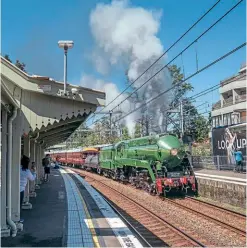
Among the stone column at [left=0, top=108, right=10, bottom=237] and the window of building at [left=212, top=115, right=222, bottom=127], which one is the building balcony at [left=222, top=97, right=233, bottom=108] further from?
the stone column at [left=0, top=108, right=10, bottom=237]

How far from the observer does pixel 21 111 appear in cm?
827

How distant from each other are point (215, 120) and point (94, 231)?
44536 mm

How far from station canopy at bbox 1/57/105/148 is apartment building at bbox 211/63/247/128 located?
34424mm

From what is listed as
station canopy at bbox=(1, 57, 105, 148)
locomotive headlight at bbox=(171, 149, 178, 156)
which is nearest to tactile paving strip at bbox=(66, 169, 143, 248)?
station canopy at bbox=(1, 57, 105, 148)

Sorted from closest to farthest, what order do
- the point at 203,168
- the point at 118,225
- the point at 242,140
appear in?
1. the point at 118,225
2. the point at 242,140
3. the point at 203,168

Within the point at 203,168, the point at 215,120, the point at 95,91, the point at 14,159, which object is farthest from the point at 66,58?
the point at 215,120

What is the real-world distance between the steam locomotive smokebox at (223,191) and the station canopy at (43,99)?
6.94 meters

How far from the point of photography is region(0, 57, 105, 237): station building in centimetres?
735

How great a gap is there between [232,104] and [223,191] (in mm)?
32753

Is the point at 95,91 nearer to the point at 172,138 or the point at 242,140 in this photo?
the point at 172,138

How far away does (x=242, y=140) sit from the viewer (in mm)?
21547

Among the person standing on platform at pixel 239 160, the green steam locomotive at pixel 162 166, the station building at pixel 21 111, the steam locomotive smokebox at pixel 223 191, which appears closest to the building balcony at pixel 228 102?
the person standing on platform at pixel 239 160

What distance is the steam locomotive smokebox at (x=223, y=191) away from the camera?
43.9ft

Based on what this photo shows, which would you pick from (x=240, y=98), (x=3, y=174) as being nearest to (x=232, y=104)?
(x=240, y=98)
